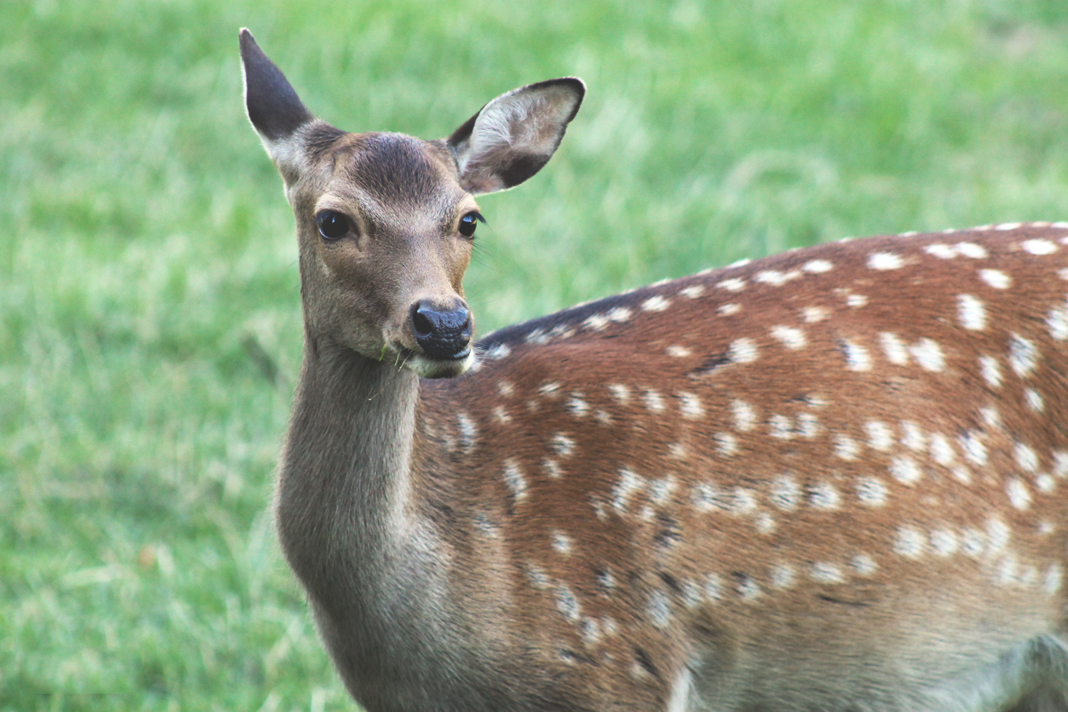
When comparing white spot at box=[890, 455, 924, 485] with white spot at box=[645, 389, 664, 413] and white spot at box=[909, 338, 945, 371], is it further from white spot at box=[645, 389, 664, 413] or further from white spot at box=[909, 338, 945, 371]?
white spot at box=[645, 389, 664, 413]

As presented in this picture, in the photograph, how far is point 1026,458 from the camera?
13.9ft

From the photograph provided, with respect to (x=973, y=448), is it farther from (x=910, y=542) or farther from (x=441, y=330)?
(x=441, y=330)

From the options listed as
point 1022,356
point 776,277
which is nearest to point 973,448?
point 1022,356

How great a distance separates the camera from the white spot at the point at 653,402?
14.0ft

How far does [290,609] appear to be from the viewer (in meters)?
5.52

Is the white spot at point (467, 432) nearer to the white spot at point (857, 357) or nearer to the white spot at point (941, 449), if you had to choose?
the white spot at point (857, 357)

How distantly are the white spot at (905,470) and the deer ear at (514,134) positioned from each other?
1357 mm

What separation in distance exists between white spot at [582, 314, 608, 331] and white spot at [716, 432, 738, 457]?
0.61 meters

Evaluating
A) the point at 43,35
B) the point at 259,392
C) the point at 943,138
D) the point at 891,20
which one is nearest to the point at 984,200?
the point at 943,138

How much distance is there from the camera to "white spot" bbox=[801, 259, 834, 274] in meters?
4.50

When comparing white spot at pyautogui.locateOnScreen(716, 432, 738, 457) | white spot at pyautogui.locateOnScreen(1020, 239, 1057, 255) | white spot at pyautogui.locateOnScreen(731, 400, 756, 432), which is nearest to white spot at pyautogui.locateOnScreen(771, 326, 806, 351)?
white spot at pyautogui.locateOnScreen(731, 400, 756, 432)

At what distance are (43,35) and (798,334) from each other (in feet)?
23.0

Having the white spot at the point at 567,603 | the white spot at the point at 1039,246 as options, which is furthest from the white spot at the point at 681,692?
the white spot at the point at 1039,246

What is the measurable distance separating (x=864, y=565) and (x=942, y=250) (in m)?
1.04
